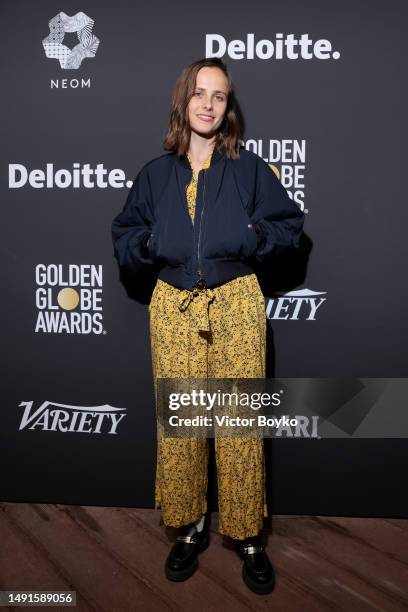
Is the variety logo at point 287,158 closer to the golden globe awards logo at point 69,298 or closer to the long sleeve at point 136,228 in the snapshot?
the long sleeve at point 136,228

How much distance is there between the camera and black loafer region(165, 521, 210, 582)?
1650mm

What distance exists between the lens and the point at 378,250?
1.90 m

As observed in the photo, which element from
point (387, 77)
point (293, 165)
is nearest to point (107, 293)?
point (293, 165)

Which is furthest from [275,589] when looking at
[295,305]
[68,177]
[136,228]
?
[68,177]

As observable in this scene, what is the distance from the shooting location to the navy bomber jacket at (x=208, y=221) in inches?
60.7

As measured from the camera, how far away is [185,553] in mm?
1696

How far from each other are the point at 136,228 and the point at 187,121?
360 mm

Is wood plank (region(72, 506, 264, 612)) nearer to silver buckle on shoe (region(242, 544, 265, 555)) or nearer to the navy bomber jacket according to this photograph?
silver buckle on shoe (region(242, 544, 265, 555))

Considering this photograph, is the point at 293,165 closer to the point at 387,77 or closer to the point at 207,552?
the point at 387,77

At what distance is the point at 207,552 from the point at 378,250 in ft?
3.94

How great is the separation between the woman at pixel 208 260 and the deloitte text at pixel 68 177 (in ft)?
0.91

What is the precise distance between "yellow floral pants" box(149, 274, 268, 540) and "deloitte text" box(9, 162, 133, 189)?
0.52 m

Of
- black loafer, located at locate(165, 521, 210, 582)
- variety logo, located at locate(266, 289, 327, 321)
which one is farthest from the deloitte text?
black loafer, located at locate(165, 521, 210, 582)

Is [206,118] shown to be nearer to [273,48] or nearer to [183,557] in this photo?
[273,48]
